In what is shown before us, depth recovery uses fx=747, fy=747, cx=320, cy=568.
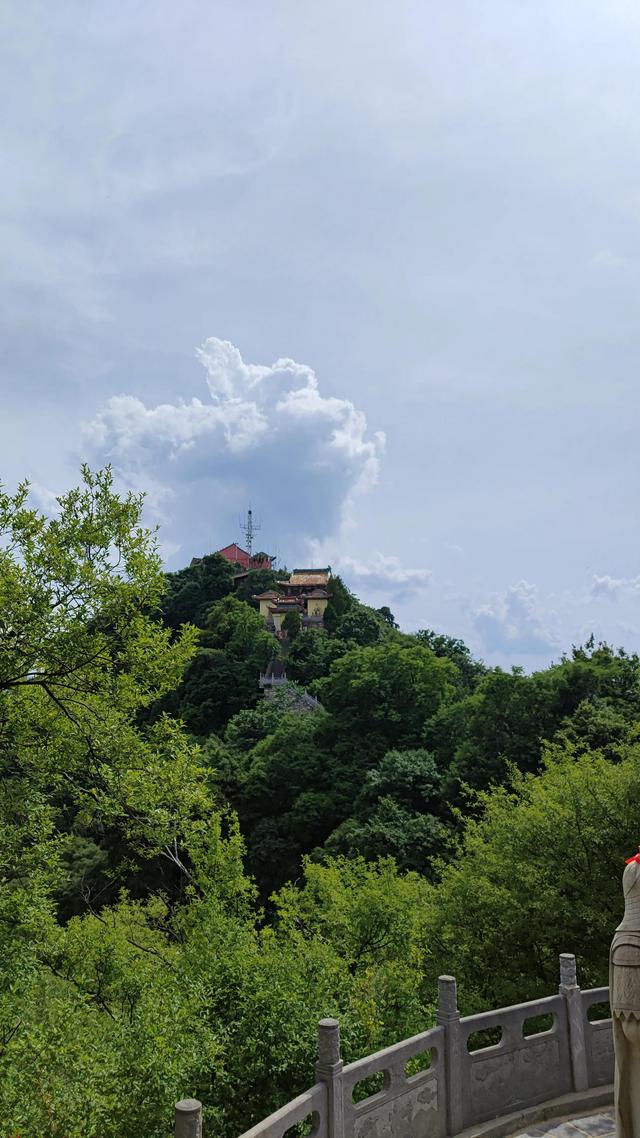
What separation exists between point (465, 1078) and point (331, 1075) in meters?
1.80

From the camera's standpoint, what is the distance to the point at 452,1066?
6418mm

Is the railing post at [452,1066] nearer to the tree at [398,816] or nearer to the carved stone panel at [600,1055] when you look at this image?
the carved stone panel at [600,1055]

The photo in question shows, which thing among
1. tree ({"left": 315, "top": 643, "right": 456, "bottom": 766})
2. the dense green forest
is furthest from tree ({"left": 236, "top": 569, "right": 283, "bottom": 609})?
the dense green forest

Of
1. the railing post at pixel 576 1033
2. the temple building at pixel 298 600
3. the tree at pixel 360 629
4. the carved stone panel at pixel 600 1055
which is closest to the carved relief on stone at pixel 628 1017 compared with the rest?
the railing post at pixel 576 1033

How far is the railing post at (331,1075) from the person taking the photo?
540 centimetres

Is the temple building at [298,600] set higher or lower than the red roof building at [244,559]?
lower

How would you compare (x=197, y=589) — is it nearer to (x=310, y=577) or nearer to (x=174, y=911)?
(x=310, y=577)

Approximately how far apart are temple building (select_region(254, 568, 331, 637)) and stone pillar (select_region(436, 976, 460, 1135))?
53.5 metres

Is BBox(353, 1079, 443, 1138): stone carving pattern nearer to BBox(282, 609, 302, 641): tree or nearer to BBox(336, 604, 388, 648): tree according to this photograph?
BBox(336, 604, 388, 648): tree

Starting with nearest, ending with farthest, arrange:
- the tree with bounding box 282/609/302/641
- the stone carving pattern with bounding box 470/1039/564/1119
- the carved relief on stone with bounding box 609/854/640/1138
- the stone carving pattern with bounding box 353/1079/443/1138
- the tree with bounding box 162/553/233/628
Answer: the carved relief on stone with bounding box 609/854/640/1138 → the stone carving pattern with bounding box 353/1079/443/1138 → the stone carving pattern with bounding box 470/1039/564/1119 → the tree with bounding box 282/609/302/641 → the tree with bounding box 162/553/233/628

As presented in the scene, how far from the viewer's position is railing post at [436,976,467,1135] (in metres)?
6.38

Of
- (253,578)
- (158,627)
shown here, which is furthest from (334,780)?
(253,578)

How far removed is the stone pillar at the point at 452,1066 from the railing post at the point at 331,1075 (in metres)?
1.36

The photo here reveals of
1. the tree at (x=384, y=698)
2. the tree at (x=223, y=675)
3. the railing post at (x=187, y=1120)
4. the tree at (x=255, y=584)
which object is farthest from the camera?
the tree at (x=255, y=584)
